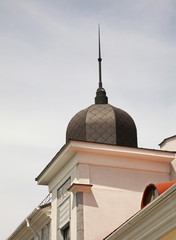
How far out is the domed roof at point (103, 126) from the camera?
82.4 ft

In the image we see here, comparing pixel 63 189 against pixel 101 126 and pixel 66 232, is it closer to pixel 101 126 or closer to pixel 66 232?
pixel 66 232

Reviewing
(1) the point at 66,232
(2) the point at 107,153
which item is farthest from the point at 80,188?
(1) the point at 66,232

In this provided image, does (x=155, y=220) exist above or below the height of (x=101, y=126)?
below

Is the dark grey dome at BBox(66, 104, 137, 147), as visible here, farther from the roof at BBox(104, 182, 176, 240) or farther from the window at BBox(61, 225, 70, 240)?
the roof at BBox(104, 182, 176, 240)

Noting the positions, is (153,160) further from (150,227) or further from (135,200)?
(150,227)

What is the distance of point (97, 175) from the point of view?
76.1ft

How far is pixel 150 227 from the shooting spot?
14.5 meters

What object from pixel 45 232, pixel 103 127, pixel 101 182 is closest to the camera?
pixel 101 182

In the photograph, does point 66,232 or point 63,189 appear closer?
point 66,232

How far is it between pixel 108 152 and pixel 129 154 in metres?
0.86

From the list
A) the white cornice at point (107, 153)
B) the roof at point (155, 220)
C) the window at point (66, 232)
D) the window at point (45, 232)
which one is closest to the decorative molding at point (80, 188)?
the white cornice at point (107, 153)

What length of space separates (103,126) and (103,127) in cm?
4

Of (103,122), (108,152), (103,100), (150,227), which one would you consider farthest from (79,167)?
(150,227)

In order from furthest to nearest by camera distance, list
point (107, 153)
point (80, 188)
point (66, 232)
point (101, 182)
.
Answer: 1. point (66, 232)
2. point (107, 153)
3. point (101, 182)
4. point (80, 188)
